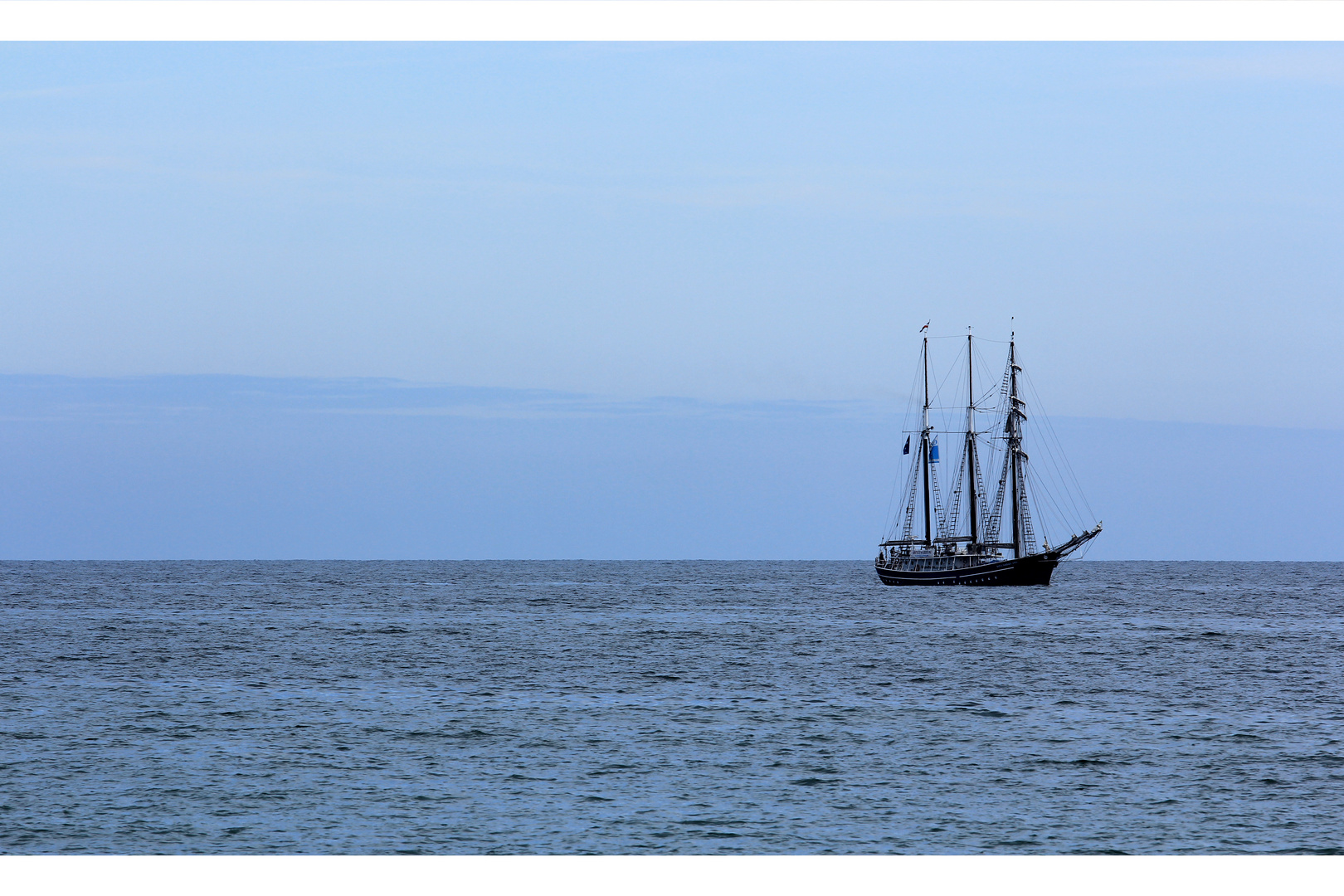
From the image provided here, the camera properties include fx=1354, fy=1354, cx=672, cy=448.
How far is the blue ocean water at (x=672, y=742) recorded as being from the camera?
26.1 m

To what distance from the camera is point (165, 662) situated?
58.8m

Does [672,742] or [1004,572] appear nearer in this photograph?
[672,742]

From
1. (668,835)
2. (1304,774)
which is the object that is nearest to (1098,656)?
(1304,774)

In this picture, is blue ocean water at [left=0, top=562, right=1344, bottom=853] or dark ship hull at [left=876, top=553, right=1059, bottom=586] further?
dark ship hull at [left=876, top=553, right=1059, bottom=586]

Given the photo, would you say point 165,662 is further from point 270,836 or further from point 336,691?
point 270,836

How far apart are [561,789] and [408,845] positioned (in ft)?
17.2

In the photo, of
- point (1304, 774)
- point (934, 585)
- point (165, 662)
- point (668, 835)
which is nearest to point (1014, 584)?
point (934, 585)

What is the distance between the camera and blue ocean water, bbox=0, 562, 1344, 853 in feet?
85.6

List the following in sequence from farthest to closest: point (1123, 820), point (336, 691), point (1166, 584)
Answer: point (1166, 584) → point (336, 691) → point (1123, 820)

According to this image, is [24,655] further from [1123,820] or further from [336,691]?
[1123,820]

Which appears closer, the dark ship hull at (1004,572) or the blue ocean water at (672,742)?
the blue ocean water at (672,742)

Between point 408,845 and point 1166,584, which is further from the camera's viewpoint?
point 1166,584

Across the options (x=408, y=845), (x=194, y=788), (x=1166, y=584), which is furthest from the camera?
(x=1166, y=584)

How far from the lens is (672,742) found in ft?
118
